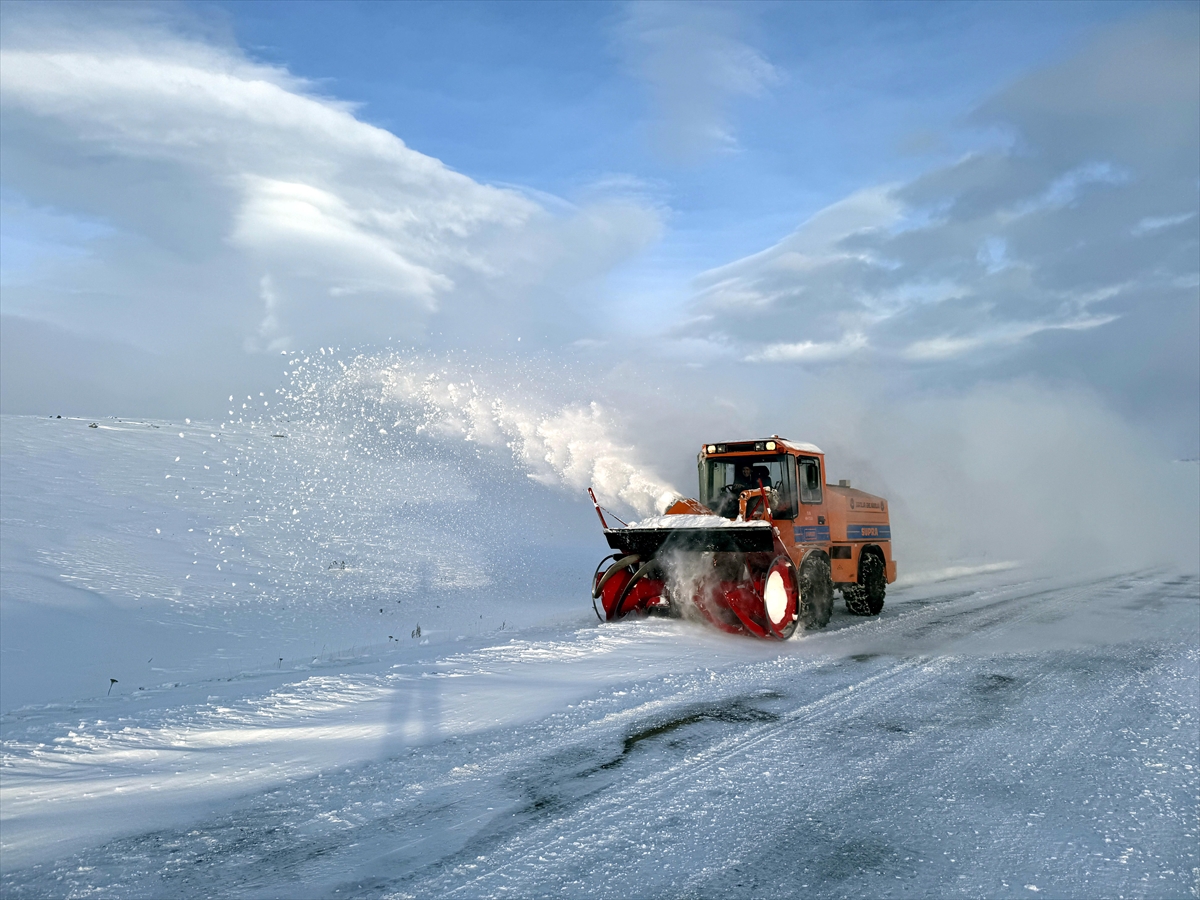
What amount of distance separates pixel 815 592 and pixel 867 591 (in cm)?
178

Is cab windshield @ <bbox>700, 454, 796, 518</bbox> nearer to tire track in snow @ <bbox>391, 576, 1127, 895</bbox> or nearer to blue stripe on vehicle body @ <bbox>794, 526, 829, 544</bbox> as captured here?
blue stripe on vehicle body @ <bbox>794, 526, 829, 544</bbox>

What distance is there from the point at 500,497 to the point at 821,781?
21.7 m

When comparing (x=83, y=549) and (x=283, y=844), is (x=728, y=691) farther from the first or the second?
(x=83, y=549)

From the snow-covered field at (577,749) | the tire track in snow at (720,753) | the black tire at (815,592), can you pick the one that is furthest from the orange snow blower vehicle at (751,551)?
the tire track in snow at (720,753)

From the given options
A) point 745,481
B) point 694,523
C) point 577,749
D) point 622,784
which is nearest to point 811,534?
point 745,481

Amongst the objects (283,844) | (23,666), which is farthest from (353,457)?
(283,844)

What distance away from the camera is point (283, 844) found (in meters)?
3.57

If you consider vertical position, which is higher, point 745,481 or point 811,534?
point 745,481

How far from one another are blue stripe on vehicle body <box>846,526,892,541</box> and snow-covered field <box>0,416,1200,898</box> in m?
1.29

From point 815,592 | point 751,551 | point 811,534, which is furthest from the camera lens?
point 811,534

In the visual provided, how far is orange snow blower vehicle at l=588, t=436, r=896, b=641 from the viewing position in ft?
30.7

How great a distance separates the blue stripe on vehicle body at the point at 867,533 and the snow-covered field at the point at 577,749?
4.22 ft

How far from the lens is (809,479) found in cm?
1096

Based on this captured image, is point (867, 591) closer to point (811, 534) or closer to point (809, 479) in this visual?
point (811, 534)
